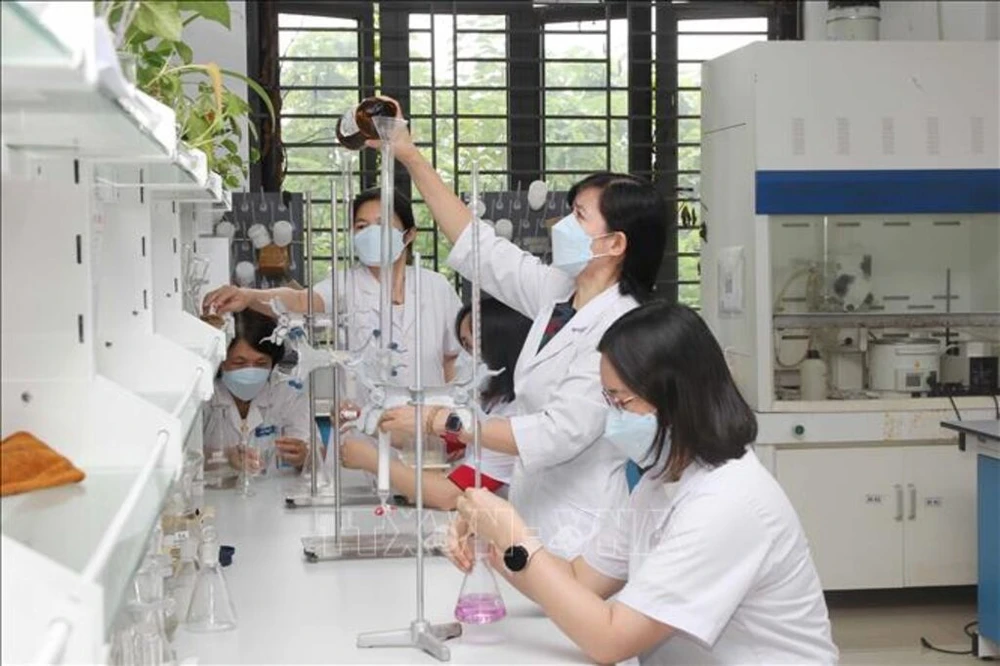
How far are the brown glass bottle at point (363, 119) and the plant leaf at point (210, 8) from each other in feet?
3.76

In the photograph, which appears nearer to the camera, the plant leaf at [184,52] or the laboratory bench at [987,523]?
the plant leaf at [184,52]

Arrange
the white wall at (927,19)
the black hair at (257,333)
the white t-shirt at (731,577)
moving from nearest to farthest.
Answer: the white t-shirt at (731,577)
the black hair at (257,333)
the white wall at (927,19)

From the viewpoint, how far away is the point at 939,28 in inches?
211

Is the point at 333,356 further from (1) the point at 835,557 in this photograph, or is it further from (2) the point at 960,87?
(2) the point at 960,87

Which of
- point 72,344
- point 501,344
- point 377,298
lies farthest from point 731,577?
point 377,298

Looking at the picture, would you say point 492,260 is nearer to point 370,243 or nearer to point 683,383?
point 370,243

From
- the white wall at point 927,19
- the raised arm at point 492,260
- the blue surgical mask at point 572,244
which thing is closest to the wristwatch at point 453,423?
the blue surgical mask at point 572,244

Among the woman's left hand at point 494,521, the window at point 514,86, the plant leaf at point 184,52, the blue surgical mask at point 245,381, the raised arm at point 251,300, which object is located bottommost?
the woman's left hand at point 494,521

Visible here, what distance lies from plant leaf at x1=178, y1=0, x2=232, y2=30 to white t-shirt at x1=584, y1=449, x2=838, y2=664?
1010mm

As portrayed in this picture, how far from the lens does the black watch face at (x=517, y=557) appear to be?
1891mm

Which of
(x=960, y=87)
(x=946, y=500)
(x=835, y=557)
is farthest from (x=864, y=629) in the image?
(x=960, y=87)

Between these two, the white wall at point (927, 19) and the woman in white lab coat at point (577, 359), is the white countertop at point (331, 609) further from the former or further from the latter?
the white wall at point (927, 19)

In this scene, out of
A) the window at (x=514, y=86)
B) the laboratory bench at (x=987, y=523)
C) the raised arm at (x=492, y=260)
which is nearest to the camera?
the raised arm at (x=492, y=260)

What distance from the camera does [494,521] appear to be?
76.1 inches
